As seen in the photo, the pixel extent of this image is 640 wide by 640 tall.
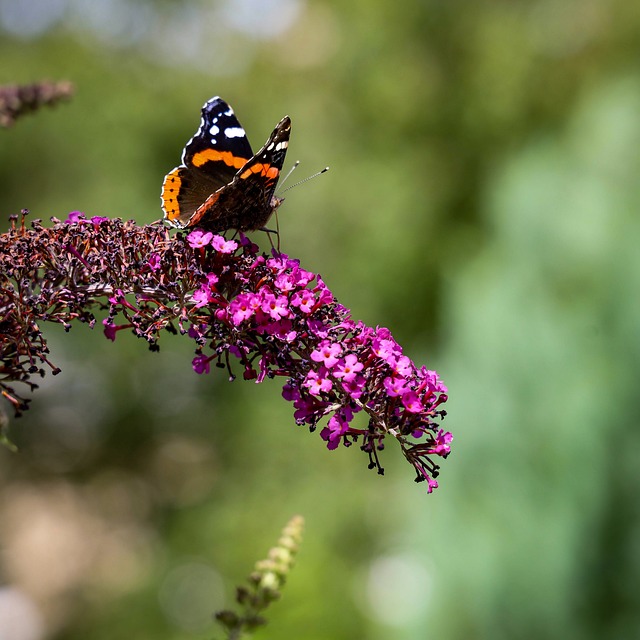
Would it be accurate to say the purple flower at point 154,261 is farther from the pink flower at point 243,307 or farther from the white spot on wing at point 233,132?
the white spot on wing at point 233,132

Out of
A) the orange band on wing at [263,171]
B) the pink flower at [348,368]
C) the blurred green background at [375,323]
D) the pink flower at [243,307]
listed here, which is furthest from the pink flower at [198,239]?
the blurred green background at [375,323]

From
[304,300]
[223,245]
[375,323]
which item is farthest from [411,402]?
[375,323]

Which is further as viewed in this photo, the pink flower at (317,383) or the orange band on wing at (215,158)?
the orange band on wing at (215,158)

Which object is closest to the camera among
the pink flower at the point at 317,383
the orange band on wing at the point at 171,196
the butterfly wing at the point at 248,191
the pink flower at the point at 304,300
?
the pink flower at the point at 317,383

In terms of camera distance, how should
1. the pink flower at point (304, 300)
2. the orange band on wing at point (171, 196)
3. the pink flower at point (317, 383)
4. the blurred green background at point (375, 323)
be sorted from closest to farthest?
the pink flower at point (317, 383)
the pink flower at point (304, 300)
the orange band on wing at point (171, 196)
the blurred green background at point (375, 323)

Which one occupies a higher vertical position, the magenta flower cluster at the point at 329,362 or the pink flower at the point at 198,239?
the pink flower at the point at 198,239

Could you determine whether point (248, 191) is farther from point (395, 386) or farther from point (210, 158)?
point (395, 386)

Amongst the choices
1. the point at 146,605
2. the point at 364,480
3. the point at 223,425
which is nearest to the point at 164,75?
the point at 223,425

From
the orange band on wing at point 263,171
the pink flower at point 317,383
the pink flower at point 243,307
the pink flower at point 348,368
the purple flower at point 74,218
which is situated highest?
the orange band on wing at point 263,171

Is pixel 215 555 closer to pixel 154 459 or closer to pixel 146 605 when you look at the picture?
pixel 146 605
